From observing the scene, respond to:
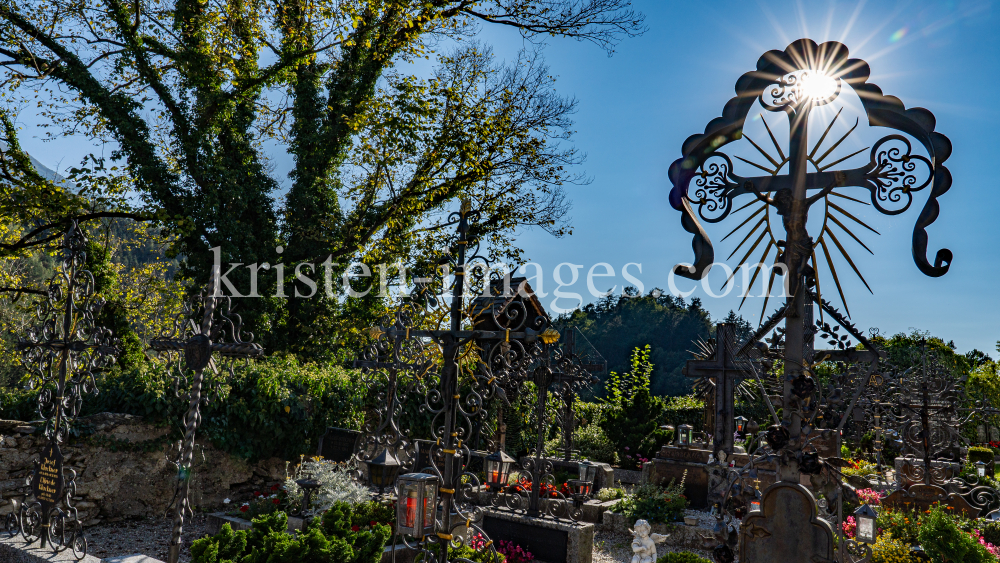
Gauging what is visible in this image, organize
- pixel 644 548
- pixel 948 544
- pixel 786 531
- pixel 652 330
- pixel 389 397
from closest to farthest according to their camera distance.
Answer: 1. pixel 786 531
2. pixel 644 548
3. pixel 948 544
4. pixel 389 397
5. pixel 652 330

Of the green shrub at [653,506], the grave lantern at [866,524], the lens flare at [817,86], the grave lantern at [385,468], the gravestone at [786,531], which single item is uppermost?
the lens flare at [817,86]

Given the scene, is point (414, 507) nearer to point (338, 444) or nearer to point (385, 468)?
point (385, 468)

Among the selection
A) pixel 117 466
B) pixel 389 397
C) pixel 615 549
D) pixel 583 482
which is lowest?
pixel 615 549

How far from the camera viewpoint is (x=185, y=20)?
14.2 metres

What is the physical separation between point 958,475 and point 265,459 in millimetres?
14214

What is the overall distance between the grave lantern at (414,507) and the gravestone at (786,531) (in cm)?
224

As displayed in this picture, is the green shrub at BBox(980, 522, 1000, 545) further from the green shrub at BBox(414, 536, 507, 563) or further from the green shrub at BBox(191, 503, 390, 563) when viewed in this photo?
the green shrub at BBox(191, 503, 390, 563)

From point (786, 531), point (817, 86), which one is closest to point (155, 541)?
point (786, 531)

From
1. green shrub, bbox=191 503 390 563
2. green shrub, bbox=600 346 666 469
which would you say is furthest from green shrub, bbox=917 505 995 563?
green shrub, bbox=600 346 666 469

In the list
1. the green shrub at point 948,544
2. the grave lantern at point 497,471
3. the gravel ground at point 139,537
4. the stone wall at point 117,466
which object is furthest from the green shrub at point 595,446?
the green shrub at point 948,544

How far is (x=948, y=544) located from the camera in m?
5.56

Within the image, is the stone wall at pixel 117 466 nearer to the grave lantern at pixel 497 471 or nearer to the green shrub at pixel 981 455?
the grave lantern at pixel 497 471

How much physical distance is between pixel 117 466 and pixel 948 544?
10459mm

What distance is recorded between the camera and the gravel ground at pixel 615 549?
8435 millimetres
